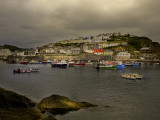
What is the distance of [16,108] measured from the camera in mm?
14641

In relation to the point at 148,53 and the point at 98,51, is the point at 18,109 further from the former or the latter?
the point at 148,53

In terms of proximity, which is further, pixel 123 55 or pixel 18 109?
pixel 123 55

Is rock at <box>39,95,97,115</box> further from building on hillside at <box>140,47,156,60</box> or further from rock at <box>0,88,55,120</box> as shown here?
building on hillside at <box>140,47,156,60</box>

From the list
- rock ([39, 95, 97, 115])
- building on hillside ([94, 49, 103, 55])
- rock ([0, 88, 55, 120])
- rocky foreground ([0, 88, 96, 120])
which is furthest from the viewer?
building on hillside ([94, 49, 103, 55])

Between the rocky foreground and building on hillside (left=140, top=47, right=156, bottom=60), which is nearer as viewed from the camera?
the rocky foreground

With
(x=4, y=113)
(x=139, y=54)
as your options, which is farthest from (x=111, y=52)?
(x=4, y=113)

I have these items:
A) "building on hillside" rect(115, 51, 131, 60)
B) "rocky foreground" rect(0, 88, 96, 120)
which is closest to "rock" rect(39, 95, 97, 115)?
"rocky foreground" rect(0, 88, 96, 120)

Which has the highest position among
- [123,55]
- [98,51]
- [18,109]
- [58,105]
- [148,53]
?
[98,51]

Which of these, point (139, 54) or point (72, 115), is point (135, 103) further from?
point (139, 54)

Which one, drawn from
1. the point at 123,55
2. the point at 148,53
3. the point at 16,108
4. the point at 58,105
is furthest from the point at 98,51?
the point at 16,108

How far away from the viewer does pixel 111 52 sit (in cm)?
18138

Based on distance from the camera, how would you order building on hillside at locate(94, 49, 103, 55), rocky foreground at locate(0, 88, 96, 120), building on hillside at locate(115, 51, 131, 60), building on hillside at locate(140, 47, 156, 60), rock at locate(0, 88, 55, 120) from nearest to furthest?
1. rock at locate(0, 88, 55, 120)
2. rocky foreground at locate(0, 88, 96, 120)
3. building on hillside at locate(115, 51, 131, 60)
4. building on hillside at locate(140, 47, 156, 60)
5. building on hillside at locate(94, 49, 103, 55)

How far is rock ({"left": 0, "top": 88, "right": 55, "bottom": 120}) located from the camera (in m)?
13.2

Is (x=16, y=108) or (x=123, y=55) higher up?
(x=123, y=55)
